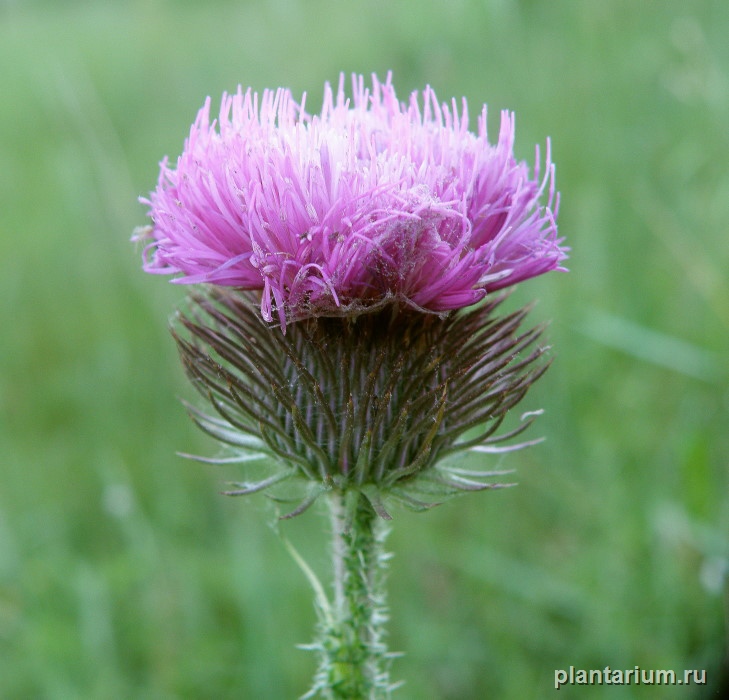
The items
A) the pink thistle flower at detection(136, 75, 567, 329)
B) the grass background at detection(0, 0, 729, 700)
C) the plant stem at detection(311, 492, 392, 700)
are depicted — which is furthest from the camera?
the grass background at detection(0, 0, 729, 700)

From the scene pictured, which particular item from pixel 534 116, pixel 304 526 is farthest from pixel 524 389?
pixel 534 116

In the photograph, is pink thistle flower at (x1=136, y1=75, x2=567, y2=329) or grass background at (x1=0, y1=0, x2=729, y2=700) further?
grass background at (x1=0, y1=0, x2=729, y2=700)

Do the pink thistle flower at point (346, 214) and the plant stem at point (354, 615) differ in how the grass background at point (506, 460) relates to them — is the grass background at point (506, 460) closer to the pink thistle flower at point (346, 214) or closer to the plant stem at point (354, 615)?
the plant stem at point (354, 615)

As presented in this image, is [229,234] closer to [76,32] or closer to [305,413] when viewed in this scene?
[305,413]

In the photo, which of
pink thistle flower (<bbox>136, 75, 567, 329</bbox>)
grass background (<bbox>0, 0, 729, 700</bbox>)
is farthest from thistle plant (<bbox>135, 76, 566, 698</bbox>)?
grass background (<bbox>0, 0, 729, 700</bbox>)

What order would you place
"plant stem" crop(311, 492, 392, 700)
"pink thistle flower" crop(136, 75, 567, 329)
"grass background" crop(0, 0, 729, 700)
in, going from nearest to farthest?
"pink thistle flower" crop(136, 75, 567, 329)
"plant stem" crop(311, 492, 392, 700)
"grass background" crop(0, 0, 729, 700)

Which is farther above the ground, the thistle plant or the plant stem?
the thistle plant

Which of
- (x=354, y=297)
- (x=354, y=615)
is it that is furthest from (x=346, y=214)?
(x=354, y=615)

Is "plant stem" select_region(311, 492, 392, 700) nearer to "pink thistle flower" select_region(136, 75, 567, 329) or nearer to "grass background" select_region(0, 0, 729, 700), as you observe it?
"grass background" select_region(0, 0, 729, 700)

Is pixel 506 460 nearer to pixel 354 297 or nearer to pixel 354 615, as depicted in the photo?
pixel 354 615
